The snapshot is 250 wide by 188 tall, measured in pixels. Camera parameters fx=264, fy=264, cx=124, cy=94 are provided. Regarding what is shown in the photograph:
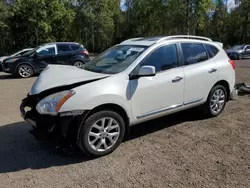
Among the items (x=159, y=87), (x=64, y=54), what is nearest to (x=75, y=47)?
(x=64, y=54)

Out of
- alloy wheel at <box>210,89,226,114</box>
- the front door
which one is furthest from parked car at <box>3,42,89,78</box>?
the front door

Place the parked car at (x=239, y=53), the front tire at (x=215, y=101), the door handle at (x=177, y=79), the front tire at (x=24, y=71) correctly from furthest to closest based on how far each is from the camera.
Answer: the parked car at (x=239, y=53) < the front tire at (x=24, y=71) < the front tire at (x=215, y=101) < the door handle at (x=177, y=79)

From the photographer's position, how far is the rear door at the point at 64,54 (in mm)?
12970

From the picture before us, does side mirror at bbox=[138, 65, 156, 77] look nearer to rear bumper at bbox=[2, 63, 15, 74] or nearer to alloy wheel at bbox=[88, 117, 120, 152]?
alloy wheel at bbox=[88, 117, 120, 152]

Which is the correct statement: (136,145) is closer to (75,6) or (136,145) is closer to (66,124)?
(66,124)

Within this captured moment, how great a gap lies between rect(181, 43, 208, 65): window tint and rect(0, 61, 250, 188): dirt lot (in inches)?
48.2

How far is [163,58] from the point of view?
4441mm

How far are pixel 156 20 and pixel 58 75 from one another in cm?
3625

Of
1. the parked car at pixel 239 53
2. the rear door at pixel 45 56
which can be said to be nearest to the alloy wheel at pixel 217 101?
the rear door at pixel 45 56

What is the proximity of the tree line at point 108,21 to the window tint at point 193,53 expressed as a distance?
64.5ft

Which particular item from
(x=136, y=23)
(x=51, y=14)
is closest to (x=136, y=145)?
(x=51, y=14)

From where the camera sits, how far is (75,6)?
36781 millimetres

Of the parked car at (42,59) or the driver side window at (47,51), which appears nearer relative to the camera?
the parked car at (42,59)

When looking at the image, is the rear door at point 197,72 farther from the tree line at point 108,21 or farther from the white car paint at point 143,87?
the tree line at point 108,21
